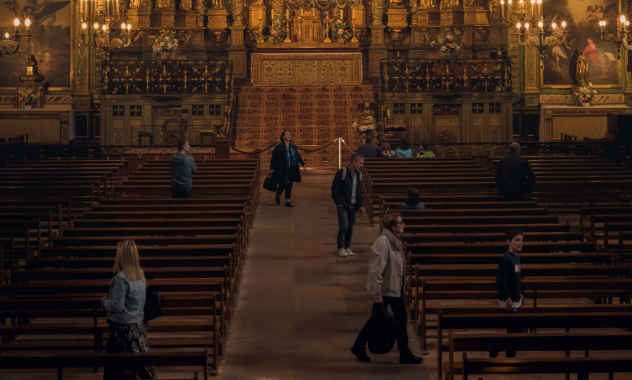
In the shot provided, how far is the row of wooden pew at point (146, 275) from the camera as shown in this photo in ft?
25.0

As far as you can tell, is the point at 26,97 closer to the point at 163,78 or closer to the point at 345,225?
the point at 163,78

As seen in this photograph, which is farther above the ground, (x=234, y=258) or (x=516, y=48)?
(x=516, y=48)

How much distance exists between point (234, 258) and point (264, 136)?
583 inches

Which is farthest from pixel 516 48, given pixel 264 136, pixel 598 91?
pixel 264 136

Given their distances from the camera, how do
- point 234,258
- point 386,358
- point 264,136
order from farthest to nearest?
point 264,136, point 234,258, point 386,358

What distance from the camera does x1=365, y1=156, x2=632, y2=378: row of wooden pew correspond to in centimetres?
673

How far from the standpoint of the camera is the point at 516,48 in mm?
30109

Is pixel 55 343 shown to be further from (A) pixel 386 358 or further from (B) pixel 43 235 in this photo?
(B) pixel 43 235

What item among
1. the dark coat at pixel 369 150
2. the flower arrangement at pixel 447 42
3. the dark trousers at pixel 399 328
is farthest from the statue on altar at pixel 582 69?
the dark trousers at pixel 399 328

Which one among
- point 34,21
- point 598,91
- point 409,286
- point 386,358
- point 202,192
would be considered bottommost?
point 386,358

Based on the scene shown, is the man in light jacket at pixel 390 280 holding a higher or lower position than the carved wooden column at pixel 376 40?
lower

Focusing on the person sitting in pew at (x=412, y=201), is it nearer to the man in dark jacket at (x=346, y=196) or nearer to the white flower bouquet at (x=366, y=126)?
the man in dark jacket at (x=346, y=196)

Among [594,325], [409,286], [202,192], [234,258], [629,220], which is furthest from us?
[202,192]

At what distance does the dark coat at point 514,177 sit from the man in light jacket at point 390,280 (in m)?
5.74
